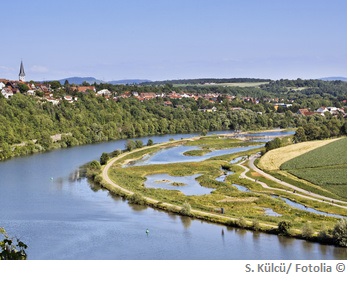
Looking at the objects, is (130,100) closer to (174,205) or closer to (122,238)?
(174,205)

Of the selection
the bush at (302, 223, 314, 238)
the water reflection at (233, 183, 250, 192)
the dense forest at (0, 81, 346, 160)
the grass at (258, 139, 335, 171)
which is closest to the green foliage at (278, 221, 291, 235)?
the bush at (302, 223, 314, 238)

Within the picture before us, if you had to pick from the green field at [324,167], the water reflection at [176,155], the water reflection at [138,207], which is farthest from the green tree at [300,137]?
the water reflection at [138,207]

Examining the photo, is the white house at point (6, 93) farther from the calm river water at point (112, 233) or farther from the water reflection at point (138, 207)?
the water reflection at point (138, 207)

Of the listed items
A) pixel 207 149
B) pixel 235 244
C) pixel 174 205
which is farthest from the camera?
pixel 207 149

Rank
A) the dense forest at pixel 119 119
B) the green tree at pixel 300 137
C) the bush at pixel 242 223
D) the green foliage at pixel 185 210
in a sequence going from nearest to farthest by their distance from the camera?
the bush at pixel 242 223
the green foliage at pixel 185 210
the dense forest at pixel 119 119
the green tree at pixel 300 137

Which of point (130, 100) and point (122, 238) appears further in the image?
point (130, 100)

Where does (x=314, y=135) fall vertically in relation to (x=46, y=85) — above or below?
below
